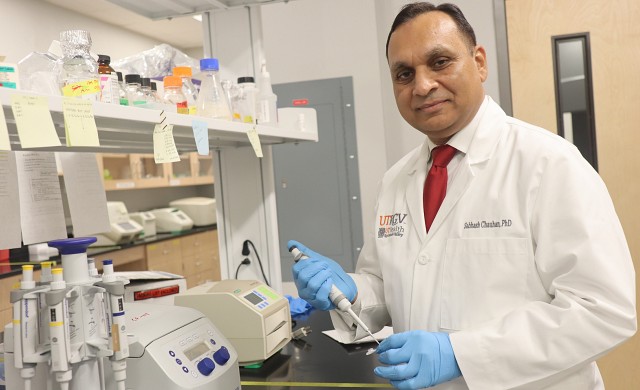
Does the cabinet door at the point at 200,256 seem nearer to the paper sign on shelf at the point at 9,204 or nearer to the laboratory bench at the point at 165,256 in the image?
the laboratory bench at the point at 165,256

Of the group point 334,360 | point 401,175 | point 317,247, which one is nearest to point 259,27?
point 401,175

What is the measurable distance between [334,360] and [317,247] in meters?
2.34

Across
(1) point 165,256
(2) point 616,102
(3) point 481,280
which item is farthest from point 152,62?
(1) point 165,256

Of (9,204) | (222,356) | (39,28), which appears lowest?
(222,356)

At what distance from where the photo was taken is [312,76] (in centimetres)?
394

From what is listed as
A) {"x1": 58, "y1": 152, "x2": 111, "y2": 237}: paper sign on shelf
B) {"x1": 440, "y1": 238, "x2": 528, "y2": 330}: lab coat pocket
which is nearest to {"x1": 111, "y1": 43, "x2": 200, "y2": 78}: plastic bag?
{"x1": 58, "y1": 152, "x2": 111, "y2": 237}: paper sign on shelf

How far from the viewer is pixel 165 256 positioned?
4.93 meters

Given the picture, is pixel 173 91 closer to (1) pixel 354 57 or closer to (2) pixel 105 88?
(2) pixel 105 88

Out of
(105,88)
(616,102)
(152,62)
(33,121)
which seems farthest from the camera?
(616,102)

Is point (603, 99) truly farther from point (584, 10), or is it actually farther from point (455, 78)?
point (455, 78)

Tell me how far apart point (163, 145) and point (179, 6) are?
3.21 feet

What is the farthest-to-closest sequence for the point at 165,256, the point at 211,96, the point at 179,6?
1. the point at 165,256
2. the point at 179,6
3. the point at 211,96

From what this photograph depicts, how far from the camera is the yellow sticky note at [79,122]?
88 centimetres

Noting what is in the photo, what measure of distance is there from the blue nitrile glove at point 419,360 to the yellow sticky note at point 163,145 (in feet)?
1.87
